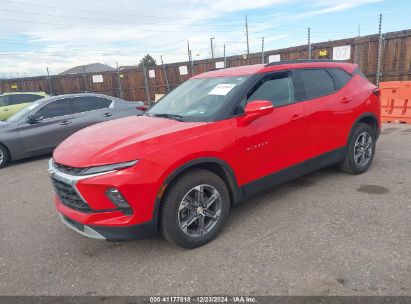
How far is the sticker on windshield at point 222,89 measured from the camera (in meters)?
3.66

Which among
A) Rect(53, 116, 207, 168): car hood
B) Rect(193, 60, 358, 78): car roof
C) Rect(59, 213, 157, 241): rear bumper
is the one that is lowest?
Rect(59, 213, 157, 241): rear bumper

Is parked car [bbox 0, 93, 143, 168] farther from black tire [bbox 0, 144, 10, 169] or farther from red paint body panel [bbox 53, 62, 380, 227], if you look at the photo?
red paint body panel [bbox 53, 62, 380, 227]

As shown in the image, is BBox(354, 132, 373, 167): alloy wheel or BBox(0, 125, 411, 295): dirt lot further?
BBox(354, 132, 373, 167): alloy wheel

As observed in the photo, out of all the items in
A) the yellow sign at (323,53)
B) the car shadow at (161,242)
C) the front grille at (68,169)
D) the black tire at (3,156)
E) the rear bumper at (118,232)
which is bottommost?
the car shadow at (161,242)

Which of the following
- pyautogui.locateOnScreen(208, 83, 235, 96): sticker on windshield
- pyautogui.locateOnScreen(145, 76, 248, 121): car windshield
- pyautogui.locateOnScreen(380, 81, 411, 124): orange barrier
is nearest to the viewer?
pyautogui.locateOnScreen(145, 76, 248, 121): car windshield

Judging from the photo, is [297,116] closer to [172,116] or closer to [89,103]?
[172,116]

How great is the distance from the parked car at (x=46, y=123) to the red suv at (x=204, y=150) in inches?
165

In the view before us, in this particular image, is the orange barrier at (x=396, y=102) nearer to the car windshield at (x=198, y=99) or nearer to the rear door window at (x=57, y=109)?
the car windshield at (x=198, y=99)

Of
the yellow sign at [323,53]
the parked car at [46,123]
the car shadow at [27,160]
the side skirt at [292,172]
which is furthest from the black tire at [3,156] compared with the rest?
the yellow sign at [323,53]

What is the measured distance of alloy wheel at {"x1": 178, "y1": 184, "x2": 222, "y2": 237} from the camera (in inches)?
124

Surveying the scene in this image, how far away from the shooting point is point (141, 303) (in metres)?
2.56

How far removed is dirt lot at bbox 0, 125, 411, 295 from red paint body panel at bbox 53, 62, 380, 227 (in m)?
0.52

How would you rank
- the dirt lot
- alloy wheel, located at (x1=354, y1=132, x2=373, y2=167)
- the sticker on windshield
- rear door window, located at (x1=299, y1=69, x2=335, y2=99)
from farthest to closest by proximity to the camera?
alloy wheel, located at (x1=354, y1=132, x2=373, y2=167)
rear door window, located at (x1=299, y1=69, x2=335, y2=99)
the sticker on windshield
the dirt lot

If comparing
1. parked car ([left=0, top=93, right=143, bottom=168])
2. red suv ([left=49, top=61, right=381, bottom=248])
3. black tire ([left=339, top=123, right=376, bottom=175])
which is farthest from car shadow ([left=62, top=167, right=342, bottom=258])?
parked car ([left=0, top=93, right=143, bottom=168])
